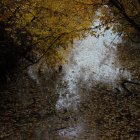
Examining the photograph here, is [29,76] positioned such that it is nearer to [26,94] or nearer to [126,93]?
[26,94]

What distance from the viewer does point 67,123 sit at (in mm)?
17375

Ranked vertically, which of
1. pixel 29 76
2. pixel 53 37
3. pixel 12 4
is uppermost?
pixel 12 4

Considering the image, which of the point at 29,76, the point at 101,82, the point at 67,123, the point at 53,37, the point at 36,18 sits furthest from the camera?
the point at 29,76

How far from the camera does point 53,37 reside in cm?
1939

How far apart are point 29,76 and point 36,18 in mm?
5783

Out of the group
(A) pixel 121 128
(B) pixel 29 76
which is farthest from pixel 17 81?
(A) pixel 121 128

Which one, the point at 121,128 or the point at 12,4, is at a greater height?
the point at 12,4

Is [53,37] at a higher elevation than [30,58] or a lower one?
higher

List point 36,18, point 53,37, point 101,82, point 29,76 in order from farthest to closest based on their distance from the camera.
Result: 1. point 29,76
2. point 101,82
3. point 36,18
4. point 53,37

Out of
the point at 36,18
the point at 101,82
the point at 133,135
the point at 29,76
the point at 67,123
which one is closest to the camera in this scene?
the point at 133,135

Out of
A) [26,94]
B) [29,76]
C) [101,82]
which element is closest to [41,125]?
[26,94]

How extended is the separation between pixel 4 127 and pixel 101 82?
7.74 metres

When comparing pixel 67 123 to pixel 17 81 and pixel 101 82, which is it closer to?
pixel 101 82

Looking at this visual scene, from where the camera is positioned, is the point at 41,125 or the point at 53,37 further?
the point at 53,37
